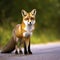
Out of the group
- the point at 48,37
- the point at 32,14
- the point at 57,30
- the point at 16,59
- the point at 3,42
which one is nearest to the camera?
the point at 16,59

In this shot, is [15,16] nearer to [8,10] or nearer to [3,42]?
[8,10]

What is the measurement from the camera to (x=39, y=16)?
23234mm

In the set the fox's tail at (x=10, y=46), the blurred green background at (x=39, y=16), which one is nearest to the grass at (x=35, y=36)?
the blurred green background at (x=39, y=16)

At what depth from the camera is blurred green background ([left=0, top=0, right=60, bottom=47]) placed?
879 inches

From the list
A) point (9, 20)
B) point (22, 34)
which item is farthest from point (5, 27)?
point (22, 34)

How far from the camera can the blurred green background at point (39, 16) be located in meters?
22.3

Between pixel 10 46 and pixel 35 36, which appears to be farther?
pixel 35 36

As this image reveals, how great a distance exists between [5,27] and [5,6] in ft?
3.61

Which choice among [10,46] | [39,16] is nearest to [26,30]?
[10,46]

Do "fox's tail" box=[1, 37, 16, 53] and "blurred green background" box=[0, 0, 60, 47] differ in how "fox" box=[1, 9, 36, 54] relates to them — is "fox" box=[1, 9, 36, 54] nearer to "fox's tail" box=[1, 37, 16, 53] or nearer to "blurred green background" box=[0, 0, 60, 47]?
"fox's tail" box=[1, 37, 16, 53]

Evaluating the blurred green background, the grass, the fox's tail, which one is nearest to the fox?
the fox's tail

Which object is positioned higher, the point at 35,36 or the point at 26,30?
the point at 26,30

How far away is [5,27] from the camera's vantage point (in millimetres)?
22359

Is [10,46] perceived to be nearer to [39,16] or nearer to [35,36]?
[35,36]
